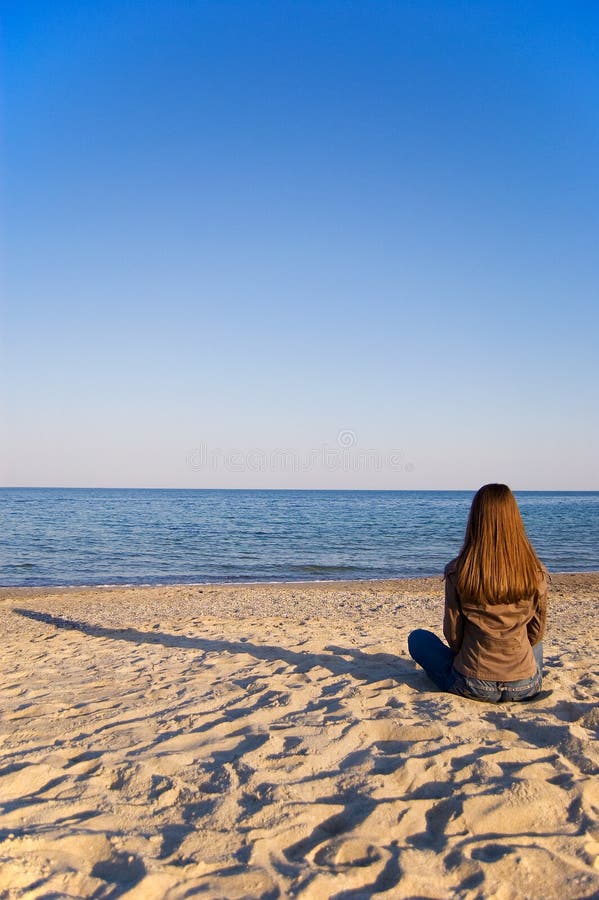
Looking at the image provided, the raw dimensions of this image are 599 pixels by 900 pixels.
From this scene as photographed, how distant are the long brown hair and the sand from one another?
900 millimetres

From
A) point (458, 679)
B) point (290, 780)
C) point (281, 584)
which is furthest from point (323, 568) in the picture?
point (290, 780)

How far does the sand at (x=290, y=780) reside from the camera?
2578 millimetres

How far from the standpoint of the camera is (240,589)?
47.5ft

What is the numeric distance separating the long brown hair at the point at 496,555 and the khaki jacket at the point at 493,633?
98mm

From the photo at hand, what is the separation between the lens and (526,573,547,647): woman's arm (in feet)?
14.9

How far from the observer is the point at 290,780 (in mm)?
3445

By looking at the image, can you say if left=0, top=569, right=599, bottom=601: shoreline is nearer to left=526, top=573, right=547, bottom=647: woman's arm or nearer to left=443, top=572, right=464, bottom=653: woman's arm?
left=526, top=573, right=547, bottom=647: woman's arm

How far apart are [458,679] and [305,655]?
6.86ft

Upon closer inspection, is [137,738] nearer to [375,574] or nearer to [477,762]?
[477,762]

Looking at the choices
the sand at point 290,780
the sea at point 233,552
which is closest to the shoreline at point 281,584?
the sea at point 233,552

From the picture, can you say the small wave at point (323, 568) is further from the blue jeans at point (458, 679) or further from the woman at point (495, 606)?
the woman at point (495, 606)

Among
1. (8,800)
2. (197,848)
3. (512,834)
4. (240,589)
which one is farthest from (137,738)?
(240,589)

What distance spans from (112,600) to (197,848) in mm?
10789

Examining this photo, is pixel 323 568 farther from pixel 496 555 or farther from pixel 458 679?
pixel 496 555
